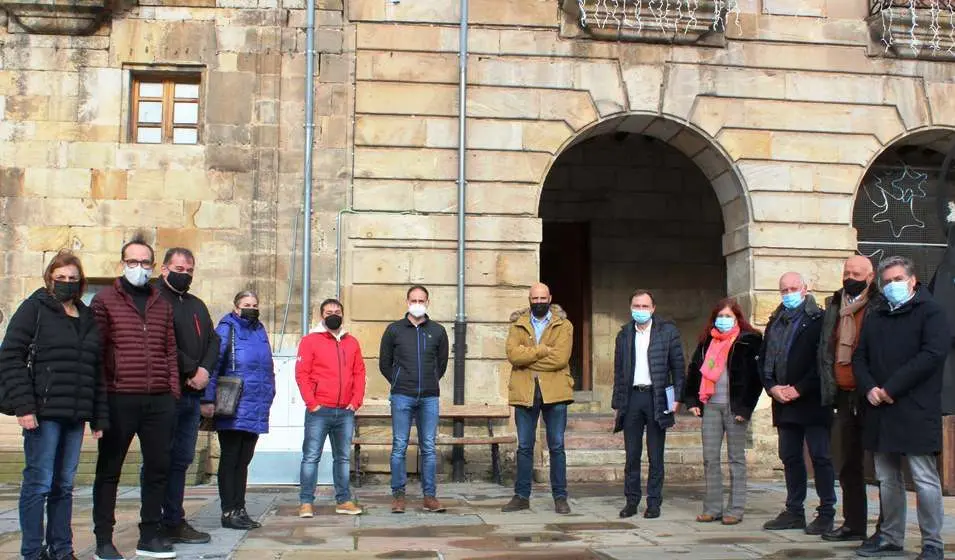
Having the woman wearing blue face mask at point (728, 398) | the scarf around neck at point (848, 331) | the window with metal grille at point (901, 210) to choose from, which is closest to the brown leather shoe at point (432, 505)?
the woman wearing blue face mask at point (728, 398)

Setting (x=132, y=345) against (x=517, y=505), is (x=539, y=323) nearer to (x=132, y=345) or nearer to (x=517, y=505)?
(x=517, y=505)

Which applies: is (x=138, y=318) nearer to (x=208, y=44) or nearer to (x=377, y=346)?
(x=377, y=346)

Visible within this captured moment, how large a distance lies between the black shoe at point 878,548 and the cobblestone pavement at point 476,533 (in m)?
0.08

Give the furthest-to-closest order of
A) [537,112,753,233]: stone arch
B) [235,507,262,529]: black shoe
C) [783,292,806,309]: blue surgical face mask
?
[537,112,753,233]: stone arch, [783,292,806,309]: blue surgical face mask, [235,507,262,529]: black shoe

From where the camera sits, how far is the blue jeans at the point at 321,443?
8359 mm

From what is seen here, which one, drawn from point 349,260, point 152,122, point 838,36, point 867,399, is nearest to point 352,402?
point 349,260

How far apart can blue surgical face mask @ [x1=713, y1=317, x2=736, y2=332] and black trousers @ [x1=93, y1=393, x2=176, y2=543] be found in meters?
4.29

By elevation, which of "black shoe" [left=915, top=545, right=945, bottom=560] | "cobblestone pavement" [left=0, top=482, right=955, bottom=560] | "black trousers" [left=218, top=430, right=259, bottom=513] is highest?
"black trousers" [left=218, top=430, right=259, bottom=513]

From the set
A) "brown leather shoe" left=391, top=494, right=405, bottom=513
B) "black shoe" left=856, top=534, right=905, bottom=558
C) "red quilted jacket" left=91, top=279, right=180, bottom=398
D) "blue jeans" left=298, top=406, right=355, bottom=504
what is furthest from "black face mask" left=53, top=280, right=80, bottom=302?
"black shoe" left=856, top=534, right=905, bottom=558

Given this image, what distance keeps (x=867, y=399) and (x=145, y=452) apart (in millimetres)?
4613

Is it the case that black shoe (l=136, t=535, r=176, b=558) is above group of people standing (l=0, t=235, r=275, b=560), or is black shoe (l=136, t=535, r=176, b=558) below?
below

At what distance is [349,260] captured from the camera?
1142cm

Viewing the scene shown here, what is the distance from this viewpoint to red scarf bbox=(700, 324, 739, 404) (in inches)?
318

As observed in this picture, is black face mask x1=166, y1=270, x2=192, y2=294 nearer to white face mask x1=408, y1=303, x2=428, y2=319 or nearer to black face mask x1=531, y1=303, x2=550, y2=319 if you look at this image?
white face mask x1=408, y1=303, x2=428, y2=319
